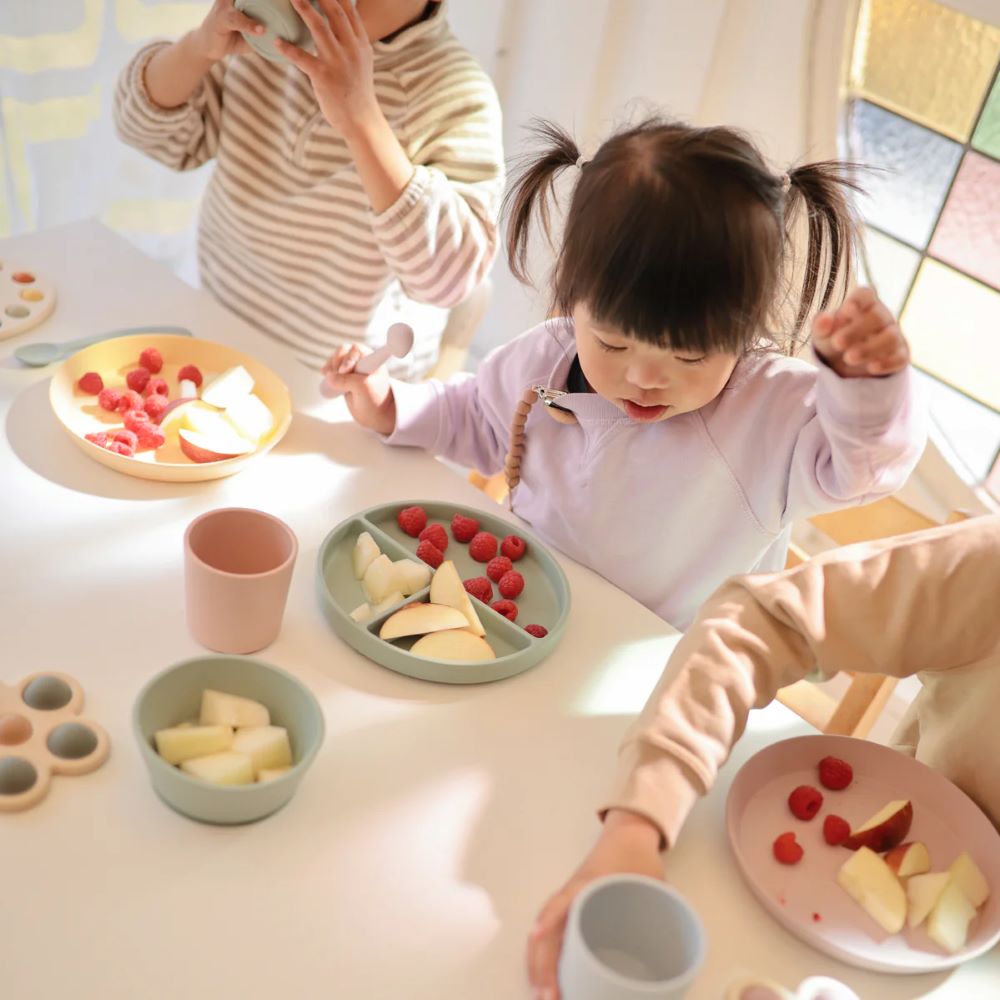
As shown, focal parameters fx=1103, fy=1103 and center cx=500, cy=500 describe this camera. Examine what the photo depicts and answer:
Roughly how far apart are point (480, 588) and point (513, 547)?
2.7 inches

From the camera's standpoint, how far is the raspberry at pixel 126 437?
0.99 metres

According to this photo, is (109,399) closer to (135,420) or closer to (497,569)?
(135,420)

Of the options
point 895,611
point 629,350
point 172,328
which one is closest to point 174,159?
point 172,328

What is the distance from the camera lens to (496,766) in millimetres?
773

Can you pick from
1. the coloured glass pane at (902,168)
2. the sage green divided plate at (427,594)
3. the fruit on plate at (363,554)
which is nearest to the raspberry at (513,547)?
the sage green divided plate at (427,594)

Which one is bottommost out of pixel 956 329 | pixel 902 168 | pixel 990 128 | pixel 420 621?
pixel 956 329

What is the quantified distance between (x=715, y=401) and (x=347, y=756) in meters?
0.50

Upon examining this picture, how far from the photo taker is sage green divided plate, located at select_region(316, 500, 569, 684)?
829 mm

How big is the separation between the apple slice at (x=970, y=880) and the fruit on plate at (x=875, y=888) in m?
0.04

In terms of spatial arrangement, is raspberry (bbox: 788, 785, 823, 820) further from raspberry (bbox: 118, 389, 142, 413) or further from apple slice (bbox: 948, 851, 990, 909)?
raspberry (bbox: 118, 389, 142, 413)

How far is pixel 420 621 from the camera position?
2.80 feet

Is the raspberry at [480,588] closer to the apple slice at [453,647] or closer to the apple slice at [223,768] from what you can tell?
the apple slice at [453,647]

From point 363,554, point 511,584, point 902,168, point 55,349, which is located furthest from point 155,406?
point 902,168

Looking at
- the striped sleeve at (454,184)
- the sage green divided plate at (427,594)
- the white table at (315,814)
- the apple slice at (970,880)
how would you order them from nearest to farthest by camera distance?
the white table at (315,814) < the apple slice at (970,880) < the sage green divided plate at (427,594) < the striped sleeve at (454,184)
